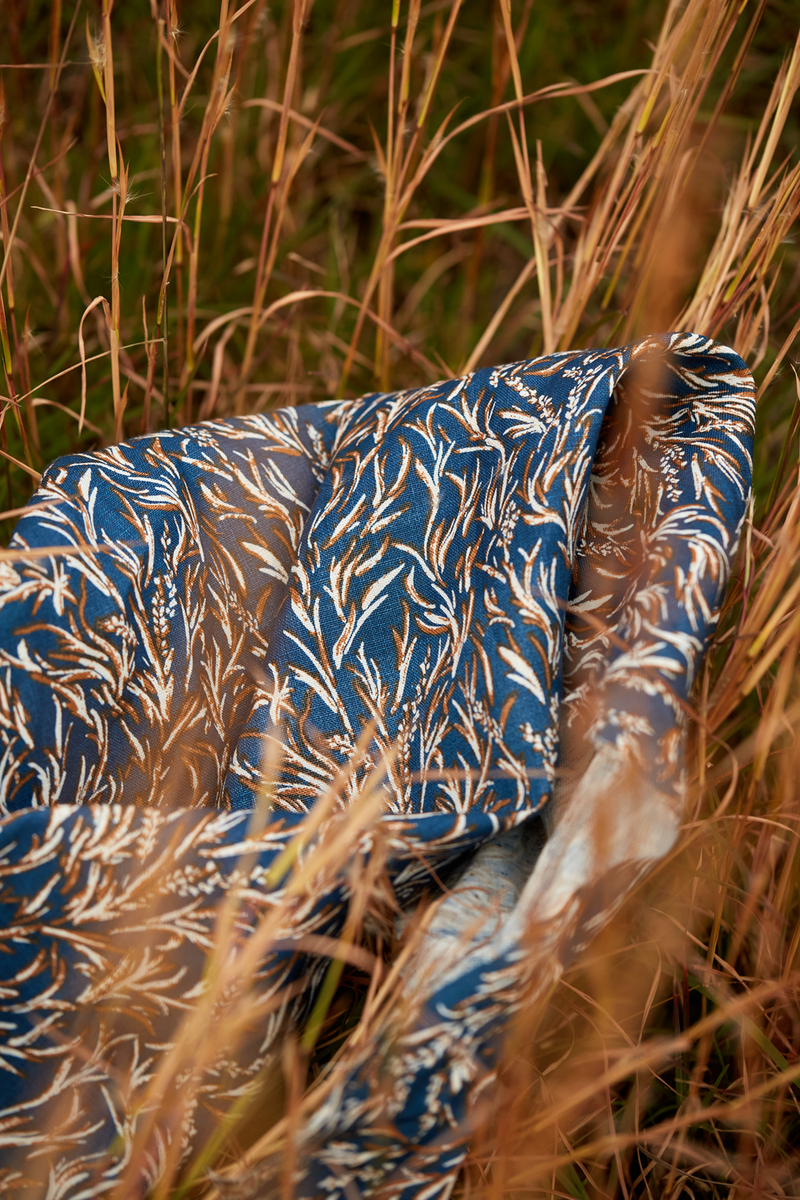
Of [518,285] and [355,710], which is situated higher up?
[518,285]

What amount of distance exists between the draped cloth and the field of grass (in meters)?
0.06

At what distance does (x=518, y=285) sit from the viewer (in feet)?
2.78

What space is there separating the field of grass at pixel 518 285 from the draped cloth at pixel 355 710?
60 mm

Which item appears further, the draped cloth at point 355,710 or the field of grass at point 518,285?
the field of grass at point 518,285

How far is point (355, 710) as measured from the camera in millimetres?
619

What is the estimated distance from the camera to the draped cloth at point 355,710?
464mm

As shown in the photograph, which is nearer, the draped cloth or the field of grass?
the draped cloth

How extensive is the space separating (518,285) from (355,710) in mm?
495

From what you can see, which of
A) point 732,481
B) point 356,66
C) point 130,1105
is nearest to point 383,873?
point 130,1105

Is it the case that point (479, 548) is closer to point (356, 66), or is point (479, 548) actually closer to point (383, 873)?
point (383, 873)

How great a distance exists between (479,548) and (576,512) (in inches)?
3.1

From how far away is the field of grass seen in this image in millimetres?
606

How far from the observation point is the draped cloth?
0.46 meters

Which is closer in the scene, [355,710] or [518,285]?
[355,710]
